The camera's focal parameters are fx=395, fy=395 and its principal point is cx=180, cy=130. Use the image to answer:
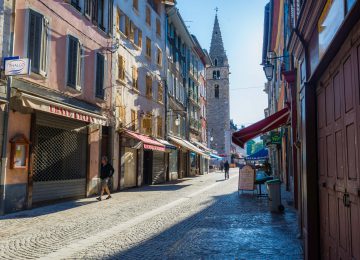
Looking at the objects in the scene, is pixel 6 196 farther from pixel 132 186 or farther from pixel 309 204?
pixel 132 186

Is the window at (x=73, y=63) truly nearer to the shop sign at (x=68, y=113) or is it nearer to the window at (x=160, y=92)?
the shop sign at (x=68, y=113)

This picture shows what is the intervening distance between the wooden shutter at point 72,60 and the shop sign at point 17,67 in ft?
13.3

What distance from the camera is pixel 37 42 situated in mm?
12773

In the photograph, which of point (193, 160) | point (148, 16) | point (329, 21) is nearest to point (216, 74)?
point (193, 160)

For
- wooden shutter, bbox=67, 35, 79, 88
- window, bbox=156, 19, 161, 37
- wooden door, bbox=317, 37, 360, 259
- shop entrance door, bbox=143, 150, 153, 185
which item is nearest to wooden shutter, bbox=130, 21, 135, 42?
window, bbox=156, 19, 161, 37

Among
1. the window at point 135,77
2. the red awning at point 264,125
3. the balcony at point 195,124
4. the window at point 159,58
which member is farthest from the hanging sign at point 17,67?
the balcony at point 195,124

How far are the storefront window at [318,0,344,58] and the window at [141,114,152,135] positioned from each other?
20077 mm

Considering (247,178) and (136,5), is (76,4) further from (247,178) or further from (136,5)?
(247,178)

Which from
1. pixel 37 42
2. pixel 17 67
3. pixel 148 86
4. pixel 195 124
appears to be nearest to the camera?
pixel 17 67

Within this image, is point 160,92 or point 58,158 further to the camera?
point 160,92

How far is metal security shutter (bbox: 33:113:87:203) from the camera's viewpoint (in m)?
13.3

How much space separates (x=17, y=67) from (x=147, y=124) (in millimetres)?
14700

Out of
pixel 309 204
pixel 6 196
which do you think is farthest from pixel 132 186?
pixel 309 204

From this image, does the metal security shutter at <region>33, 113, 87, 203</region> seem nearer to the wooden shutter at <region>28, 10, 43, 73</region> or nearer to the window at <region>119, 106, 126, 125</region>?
the wooden shutter at <region>28, 10, 43, 73</region>
